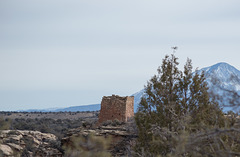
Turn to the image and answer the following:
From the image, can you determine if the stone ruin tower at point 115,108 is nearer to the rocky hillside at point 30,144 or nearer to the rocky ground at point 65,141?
the rocky ground at point 65,141

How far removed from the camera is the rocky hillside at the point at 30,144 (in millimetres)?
25125

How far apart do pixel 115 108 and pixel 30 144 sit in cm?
733

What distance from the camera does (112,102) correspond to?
2752 centimetres

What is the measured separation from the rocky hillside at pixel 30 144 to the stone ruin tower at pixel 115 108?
416 cm

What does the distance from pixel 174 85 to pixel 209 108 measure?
74.5 inches

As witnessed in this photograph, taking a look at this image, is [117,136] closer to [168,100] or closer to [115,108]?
[115,108]

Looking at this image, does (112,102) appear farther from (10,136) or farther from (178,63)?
(178,63)

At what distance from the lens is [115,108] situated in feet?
90.2

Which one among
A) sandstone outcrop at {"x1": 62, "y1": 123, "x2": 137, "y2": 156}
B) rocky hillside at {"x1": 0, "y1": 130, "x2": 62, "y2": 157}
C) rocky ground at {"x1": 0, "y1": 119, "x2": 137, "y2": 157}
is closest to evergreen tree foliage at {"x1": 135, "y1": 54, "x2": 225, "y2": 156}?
rocky ground at {"x1": 0, "y1": 119, "x2": 137, "y2": 157}

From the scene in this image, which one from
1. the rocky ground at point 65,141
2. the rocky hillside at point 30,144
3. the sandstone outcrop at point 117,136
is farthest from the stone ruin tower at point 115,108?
the rocky hillside at point 30,144

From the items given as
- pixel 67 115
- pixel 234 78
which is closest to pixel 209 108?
pixel 234 78

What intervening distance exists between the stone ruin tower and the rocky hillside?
4.16m

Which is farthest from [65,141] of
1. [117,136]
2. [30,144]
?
[30,144]

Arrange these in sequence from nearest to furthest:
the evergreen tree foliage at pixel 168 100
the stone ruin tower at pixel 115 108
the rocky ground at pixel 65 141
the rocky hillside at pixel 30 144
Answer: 1. the evergreen tree foliage at pixel 168 100
2. the rocky ground at pixel 65 141
3. the rocky hillside at pixel 30 144
4. the stone ruin tower at pixel 115 108
